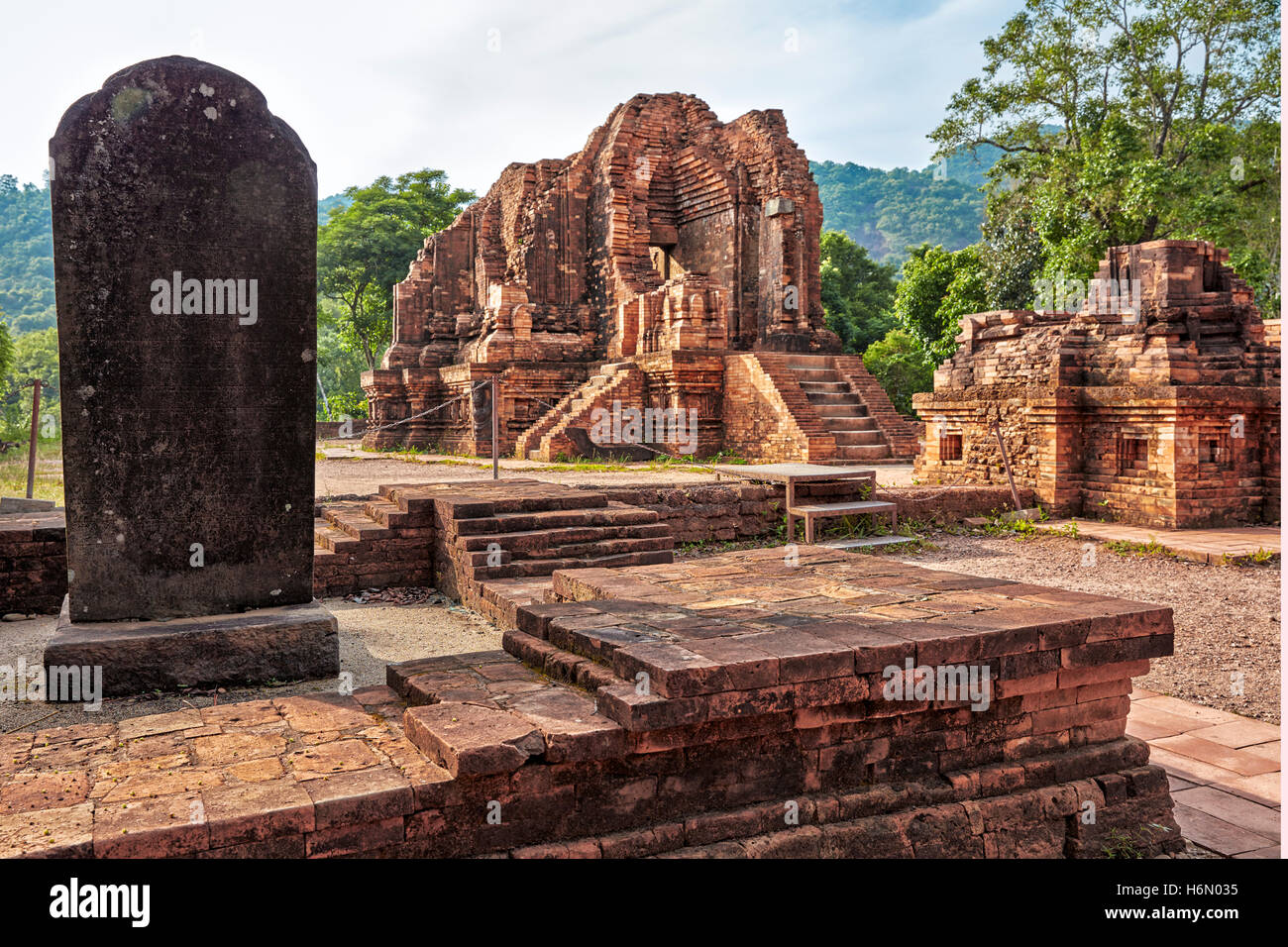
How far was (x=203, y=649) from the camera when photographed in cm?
418

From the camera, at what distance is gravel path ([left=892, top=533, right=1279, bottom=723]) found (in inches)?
193

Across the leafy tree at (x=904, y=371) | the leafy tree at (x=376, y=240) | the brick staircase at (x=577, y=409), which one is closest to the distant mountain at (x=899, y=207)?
the leafy tree at (x=376, y=240)

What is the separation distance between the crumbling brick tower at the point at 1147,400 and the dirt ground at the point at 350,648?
7349mm

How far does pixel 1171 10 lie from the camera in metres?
23.9

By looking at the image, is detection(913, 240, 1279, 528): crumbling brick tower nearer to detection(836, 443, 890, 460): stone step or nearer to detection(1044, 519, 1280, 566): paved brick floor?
detection(1044, 519, 1280, 566): paved brick floor

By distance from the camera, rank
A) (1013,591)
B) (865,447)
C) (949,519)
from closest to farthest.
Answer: (1013,591) < (949,519) < (865,447)

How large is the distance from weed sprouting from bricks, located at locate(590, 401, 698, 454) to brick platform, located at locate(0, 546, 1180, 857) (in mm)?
11535

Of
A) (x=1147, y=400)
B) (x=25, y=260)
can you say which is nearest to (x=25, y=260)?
A: (x=25, y=260)

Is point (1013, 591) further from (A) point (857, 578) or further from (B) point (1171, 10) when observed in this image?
(B) point (1171, 10)

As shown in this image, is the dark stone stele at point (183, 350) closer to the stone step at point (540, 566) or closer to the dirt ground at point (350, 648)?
the dirt ground at point (350, 648)

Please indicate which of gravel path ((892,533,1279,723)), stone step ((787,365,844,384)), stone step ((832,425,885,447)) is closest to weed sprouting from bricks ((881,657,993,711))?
gravel path ((892,533,1279,723))

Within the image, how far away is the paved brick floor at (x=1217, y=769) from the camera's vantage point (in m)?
3.35
